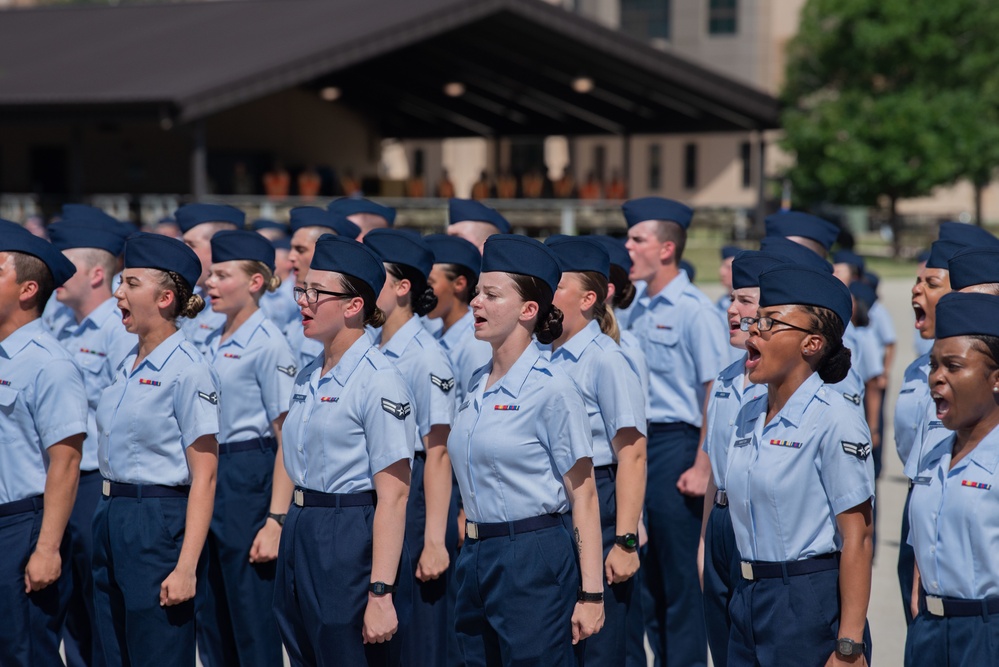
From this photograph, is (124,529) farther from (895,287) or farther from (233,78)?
(895,287)

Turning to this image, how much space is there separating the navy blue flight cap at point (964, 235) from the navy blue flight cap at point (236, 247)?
3.14 m

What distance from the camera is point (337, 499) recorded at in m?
4.54

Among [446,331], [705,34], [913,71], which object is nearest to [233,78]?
[446,331]

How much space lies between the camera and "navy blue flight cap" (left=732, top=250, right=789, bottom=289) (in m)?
5.18

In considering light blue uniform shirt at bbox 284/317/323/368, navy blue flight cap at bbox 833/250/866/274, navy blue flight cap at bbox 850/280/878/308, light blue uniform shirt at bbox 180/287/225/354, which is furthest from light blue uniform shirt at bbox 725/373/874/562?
navy blue flight cap at bbox 833/250/866/274

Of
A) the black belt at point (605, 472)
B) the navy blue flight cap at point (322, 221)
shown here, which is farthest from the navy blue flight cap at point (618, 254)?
the navy blue flight cap at point (322, 221)

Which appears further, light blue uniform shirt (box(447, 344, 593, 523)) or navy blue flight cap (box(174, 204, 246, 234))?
navy blue flight cap (box(174, 204, 246, 234))

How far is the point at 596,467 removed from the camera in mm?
5457

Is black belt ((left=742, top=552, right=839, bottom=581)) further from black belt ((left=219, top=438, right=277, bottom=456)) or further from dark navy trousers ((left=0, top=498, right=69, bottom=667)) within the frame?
dark navy trousers ((left=0, top=498, right=69, bottom=667))

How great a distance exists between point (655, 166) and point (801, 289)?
45.2 m

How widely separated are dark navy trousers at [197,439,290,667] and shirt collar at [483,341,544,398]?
5.96ft

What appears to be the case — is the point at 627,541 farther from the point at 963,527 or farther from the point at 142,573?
the point at 142,573

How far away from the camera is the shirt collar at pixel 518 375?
444cm

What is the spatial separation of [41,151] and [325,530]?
2876cm
